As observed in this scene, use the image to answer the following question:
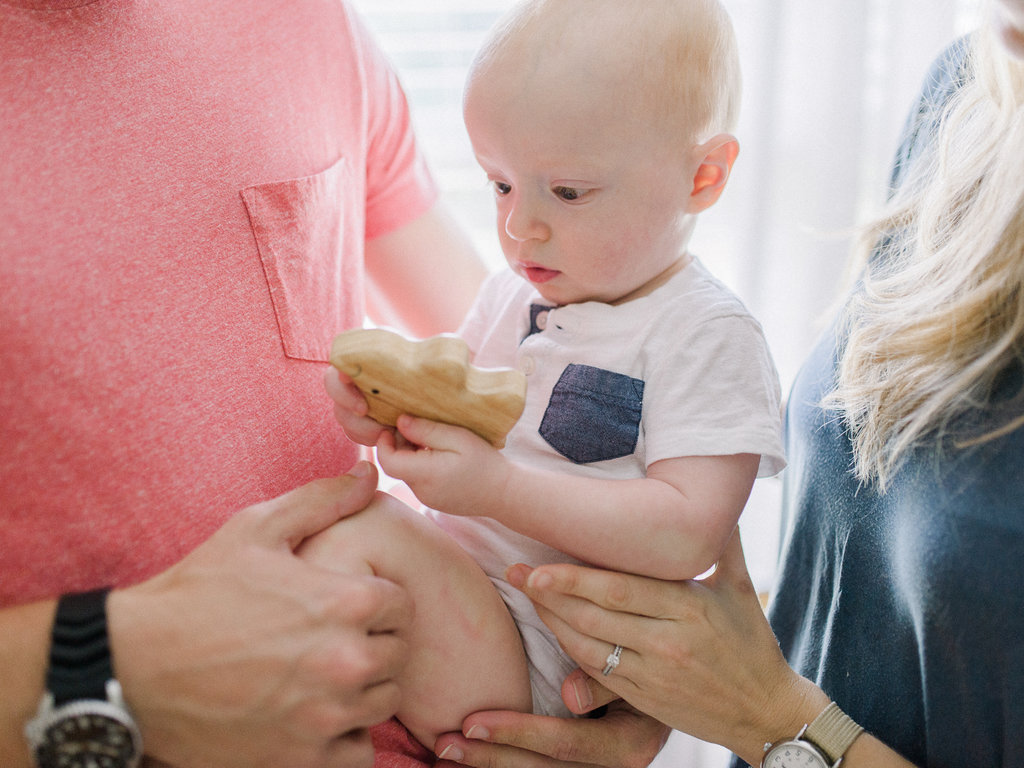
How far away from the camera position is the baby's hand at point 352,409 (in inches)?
32.9

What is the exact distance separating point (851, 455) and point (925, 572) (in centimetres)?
20

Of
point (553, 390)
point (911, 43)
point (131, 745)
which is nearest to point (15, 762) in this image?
point (131, 745)

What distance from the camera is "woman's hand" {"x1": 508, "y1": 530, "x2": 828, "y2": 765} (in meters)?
0.91

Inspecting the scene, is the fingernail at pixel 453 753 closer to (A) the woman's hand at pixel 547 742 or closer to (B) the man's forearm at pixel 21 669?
(A) the woman's hand at pixel 547 742

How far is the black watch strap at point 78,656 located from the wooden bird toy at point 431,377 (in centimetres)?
31

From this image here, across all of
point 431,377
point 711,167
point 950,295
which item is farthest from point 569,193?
point 950,295

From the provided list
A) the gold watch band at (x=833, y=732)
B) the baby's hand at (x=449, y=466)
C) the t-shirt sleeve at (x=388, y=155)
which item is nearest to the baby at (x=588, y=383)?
the baby's hand at (x=449, y=466)

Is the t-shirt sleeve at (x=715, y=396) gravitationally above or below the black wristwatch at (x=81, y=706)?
above

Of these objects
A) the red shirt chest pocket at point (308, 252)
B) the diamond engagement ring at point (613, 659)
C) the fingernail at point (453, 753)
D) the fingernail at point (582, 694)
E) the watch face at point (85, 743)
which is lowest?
the fingernail at point (453, 753)

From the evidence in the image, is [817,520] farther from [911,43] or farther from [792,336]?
[911,43]

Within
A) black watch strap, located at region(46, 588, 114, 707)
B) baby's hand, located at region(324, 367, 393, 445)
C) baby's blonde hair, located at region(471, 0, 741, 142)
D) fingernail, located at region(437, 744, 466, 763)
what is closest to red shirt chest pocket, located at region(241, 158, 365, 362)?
baby's hand, located at region(324, 367, 393, 445)

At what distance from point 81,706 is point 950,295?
36.8 inches

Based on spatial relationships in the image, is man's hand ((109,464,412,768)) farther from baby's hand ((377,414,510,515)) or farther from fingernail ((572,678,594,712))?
fingernail ((572,678,594,712))

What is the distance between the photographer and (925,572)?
84 cm
